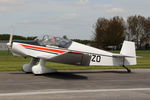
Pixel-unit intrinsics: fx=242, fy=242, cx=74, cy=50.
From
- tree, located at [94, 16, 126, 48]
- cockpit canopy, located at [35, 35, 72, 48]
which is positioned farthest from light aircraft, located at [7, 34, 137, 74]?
tree, located at [94, 16, 126, 48]

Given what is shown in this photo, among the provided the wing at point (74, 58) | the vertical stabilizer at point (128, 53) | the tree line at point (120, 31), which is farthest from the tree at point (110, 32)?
the wing at point (74, 58)

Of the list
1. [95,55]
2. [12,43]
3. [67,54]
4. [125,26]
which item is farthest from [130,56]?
[125,26]

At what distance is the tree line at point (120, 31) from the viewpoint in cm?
7494

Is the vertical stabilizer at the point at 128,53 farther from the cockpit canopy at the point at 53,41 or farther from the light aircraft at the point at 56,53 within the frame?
the cockpit canopy at the point at 53,41

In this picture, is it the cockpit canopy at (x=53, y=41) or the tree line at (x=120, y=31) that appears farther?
the tree line at (x=120, y=31)

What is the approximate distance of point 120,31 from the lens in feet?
250

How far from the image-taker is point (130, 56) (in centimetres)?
1311

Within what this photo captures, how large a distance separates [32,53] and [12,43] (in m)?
1.07

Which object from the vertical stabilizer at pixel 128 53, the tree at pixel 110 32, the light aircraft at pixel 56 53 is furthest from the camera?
the tree at pixel 110 32

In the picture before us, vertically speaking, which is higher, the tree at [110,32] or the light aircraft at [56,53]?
the tree at [110,32]

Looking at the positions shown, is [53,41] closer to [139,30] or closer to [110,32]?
[110,32]

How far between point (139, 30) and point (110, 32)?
35.4 feet

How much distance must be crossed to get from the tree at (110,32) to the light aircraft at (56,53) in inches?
2381

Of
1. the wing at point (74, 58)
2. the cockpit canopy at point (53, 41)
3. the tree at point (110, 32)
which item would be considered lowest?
the wing at point (74, 58)
